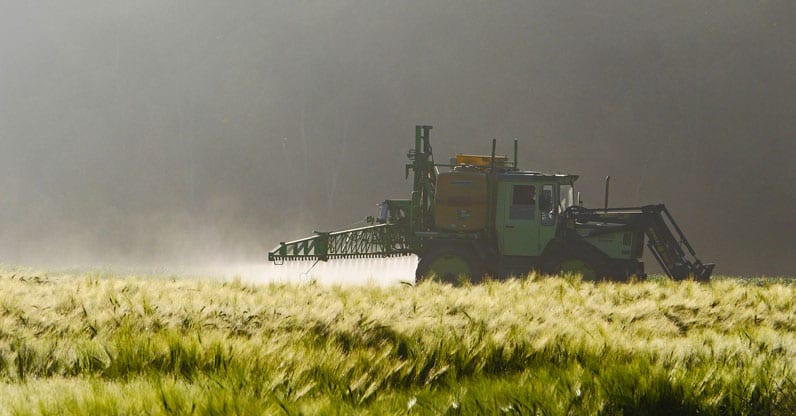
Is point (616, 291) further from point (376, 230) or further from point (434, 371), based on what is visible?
point (376, 230)

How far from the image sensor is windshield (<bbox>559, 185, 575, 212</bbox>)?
47.4ft

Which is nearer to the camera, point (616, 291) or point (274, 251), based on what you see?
point (616, 291)

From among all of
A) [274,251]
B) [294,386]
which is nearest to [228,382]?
[294,386]

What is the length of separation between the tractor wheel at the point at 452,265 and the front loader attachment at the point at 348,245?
1428 mm

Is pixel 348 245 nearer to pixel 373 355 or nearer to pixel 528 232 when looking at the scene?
pixel 528 232

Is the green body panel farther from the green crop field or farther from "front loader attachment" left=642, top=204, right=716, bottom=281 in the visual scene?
the green crop field

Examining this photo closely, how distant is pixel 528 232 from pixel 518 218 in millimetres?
326

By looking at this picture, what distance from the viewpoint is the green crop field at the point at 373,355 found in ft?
10.6

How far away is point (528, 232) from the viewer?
1420cm

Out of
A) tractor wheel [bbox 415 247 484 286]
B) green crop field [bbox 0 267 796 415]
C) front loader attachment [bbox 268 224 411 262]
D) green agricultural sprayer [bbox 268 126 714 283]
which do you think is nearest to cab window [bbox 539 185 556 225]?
green agricultural sprayer [bbox 268 126 714 283]

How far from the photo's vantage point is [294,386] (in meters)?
3.58

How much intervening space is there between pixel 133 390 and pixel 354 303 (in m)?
3.55

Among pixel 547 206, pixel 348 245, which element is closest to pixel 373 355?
pixel 547 206

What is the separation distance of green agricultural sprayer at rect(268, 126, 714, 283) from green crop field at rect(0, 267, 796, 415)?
6604 millimetres
